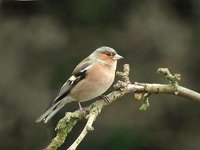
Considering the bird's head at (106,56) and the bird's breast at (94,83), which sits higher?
the bird's head at (106,56)

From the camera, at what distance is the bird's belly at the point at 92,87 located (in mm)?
4957

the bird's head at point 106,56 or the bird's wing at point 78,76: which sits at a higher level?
the bird's head at point 106,56

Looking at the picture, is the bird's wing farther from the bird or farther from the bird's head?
the bird's head

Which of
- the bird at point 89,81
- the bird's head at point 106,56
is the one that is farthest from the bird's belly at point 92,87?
the bird's head at point 106,56

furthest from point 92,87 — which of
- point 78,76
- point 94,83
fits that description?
point 78,76

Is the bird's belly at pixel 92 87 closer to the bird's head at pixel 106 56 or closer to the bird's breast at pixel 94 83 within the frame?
the bird's breast at pixel 94 83

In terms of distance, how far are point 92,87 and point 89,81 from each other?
117 mm

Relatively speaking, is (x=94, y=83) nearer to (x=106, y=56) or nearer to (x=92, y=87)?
(x=92, y=87)

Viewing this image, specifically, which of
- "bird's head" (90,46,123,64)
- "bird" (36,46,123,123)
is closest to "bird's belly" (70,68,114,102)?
"bird" (36,46,123,123)

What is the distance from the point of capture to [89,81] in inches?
202

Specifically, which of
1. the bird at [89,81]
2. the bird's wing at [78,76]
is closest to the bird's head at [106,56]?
the bird at [89,81]

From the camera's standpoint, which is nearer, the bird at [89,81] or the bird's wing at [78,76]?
the bird at [89,81]

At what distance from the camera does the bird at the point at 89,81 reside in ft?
16.3

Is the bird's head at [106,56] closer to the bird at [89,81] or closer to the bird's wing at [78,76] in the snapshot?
the bird at [89,81]
